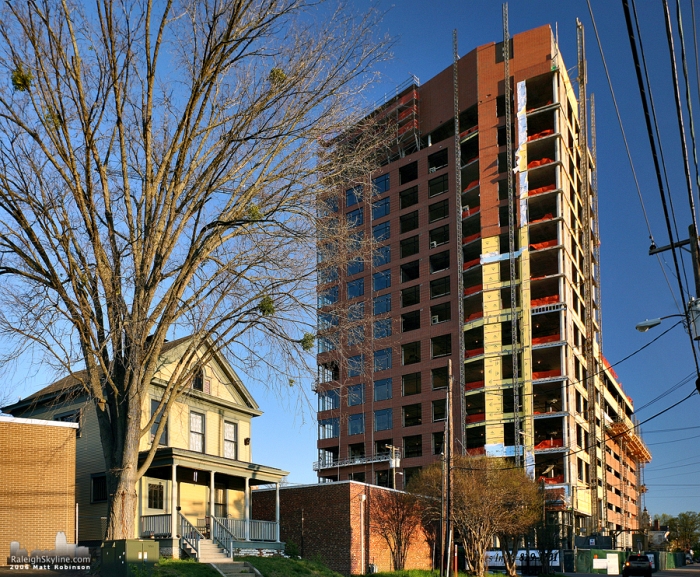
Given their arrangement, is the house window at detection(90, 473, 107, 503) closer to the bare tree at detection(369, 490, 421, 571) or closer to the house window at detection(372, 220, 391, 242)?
the bare tree at detection(369, 490, 421, 571)

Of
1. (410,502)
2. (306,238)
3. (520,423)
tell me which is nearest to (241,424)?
(410,502)

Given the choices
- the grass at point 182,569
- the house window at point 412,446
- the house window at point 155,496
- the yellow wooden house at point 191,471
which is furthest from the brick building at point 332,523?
the house window at point 412,446

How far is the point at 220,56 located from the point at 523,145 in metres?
70.1

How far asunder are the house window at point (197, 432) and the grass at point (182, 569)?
8.32m

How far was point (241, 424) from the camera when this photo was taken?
39.1m

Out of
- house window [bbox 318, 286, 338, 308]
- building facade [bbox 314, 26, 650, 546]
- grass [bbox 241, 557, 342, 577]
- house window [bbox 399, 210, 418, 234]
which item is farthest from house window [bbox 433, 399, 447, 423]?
house window [bbox 318, 286, 338, 308]

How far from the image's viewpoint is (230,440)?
126ft

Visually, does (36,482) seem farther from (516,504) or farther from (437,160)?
(437,160)

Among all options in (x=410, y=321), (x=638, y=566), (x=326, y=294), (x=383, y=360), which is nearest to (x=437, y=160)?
(x=410, y=321)

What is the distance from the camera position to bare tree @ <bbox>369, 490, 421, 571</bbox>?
40219mm

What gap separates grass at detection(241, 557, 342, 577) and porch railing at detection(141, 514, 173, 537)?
2.90 metres

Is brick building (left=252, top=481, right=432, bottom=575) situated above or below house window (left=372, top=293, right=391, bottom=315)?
below

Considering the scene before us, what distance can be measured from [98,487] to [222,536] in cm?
555

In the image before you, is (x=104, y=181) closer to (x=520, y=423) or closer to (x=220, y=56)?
(x=220, y=56)
